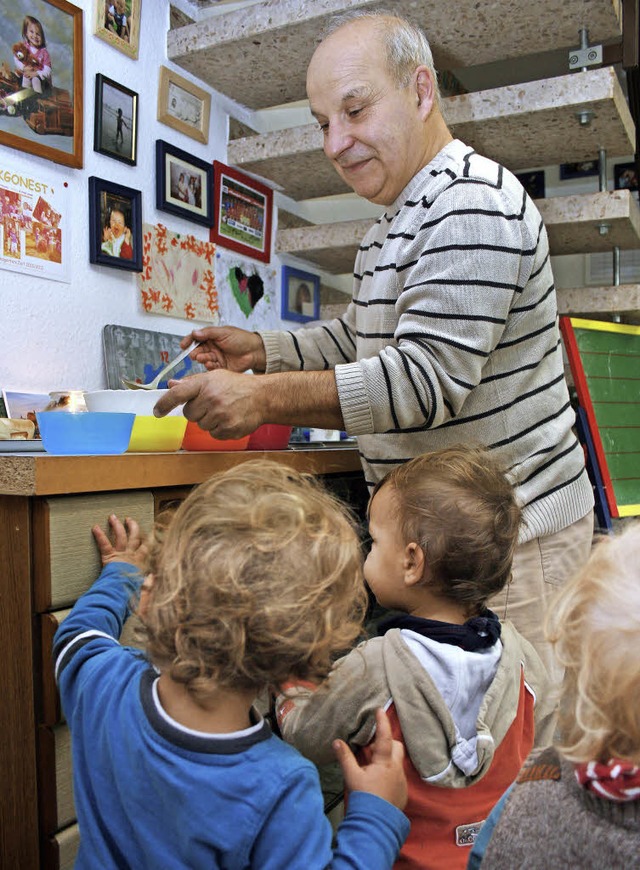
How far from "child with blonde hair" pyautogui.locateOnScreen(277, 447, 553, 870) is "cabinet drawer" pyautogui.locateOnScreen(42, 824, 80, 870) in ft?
1.14

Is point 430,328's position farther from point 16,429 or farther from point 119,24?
point 119,24

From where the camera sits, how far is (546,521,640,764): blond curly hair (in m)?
0.61

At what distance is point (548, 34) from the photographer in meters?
1.95

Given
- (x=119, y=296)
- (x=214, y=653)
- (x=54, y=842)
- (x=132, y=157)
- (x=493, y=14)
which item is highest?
(x=493, y=14)

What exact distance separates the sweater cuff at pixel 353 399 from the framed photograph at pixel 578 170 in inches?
116

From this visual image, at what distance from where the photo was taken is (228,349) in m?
1.62

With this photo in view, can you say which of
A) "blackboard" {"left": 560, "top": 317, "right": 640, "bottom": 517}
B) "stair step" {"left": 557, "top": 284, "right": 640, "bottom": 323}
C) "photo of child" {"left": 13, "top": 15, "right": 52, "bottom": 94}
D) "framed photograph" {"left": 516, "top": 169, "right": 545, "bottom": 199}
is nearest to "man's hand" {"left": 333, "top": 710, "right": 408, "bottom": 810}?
"photo of child" {"left": 13, "top": 15, "right": 52, "bottom": 94}

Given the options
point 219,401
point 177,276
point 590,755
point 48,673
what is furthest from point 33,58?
point 590,755

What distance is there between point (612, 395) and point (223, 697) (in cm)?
202

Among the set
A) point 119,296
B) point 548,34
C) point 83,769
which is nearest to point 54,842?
point 83,769

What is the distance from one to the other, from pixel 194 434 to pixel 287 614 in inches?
30.1

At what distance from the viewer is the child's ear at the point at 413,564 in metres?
1.05

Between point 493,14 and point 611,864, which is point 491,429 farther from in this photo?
point 493,14

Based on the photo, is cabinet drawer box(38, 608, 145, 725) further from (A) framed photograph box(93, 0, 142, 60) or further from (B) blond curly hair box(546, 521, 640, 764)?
(A) framed photograph box(93, 0, 142, 60)
